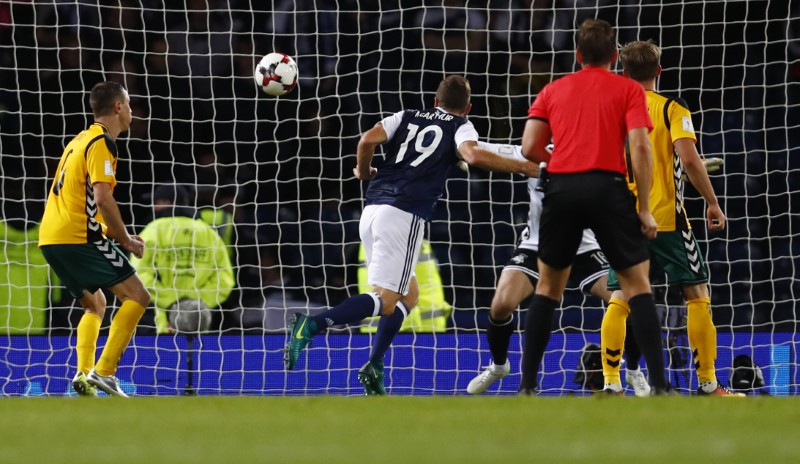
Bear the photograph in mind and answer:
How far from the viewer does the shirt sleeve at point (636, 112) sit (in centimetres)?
453

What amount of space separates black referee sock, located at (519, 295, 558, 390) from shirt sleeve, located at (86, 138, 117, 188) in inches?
94.8

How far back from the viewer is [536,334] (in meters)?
4.63

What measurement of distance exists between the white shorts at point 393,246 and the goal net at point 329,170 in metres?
1.98

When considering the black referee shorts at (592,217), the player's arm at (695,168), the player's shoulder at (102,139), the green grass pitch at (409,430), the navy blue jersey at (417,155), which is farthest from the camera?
the navy blue jersey at (417,155)

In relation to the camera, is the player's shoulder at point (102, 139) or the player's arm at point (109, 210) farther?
the player's shoulder at point (102, 139)

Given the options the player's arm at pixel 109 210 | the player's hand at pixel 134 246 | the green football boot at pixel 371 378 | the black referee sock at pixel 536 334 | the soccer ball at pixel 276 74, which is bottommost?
the green football boot at pixel 371 378

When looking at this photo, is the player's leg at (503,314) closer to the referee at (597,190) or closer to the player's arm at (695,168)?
the player's arm at (695,168)

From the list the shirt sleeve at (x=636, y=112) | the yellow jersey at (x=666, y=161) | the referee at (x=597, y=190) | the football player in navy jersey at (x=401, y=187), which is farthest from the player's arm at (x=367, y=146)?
the shirt sleeve at (x=636, y=112)

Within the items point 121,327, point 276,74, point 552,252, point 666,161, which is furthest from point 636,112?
point 276,74

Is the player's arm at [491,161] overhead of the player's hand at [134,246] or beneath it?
overhead

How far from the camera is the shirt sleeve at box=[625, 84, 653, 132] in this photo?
453cm

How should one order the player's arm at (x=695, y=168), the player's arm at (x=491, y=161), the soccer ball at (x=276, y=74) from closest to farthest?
the player's arm at (x=695, y=168) → the player's arm at (x=491, y=161) → the soccer ball at (x=276, y=74)

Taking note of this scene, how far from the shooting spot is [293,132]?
10.6 meters

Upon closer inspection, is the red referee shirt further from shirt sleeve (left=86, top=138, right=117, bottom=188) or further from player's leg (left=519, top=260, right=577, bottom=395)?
shirt sleeve (left=86, top=138, right=117, bottom=188)
